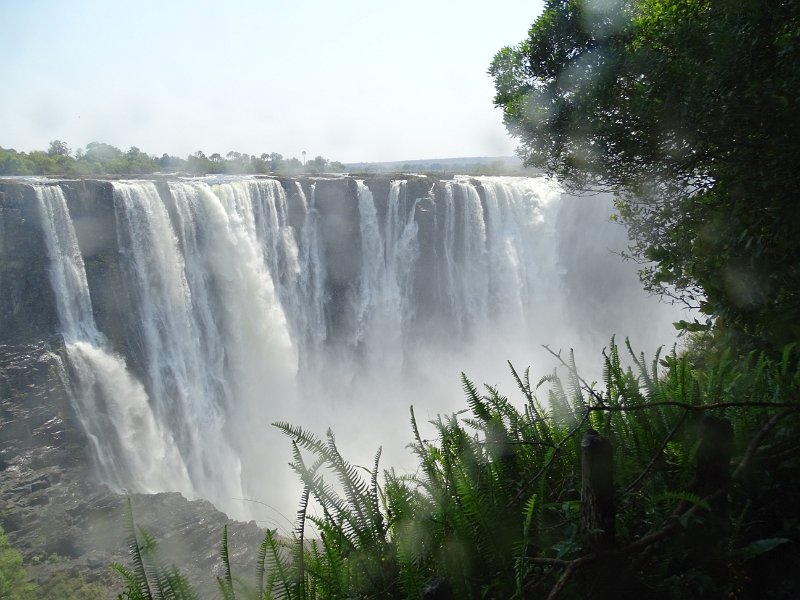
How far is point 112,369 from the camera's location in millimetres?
17375

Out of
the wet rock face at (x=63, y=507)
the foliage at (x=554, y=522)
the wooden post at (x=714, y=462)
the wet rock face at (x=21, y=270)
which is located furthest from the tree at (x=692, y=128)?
the wet rock face at (x=21, y=270)

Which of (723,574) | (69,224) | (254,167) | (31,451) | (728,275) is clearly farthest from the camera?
(254,167)

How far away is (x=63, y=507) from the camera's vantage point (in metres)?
14.6

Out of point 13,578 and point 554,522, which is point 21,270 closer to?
point 13,578

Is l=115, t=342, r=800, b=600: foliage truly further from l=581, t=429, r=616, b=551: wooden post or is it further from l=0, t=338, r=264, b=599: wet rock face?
l=0, t=338, r=264, b=599: wet rock face

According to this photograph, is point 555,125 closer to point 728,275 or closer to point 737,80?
point 737,80

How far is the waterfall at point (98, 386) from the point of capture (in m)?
16.8

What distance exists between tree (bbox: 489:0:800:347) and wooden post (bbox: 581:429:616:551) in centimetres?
213

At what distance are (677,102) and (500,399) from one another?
10.2 feet

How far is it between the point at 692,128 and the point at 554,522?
3322 millimetres

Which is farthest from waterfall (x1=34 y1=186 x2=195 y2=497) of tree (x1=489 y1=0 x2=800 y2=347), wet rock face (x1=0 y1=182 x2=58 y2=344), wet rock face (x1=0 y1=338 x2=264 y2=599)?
tree (x1=489 y1=0 x2=800 y2=347)

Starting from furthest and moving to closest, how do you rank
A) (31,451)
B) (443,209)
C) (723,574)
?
(443,209), (31,451), (723,574)

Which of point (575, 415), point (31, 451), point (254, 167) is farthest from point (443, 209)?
point (254, 167)

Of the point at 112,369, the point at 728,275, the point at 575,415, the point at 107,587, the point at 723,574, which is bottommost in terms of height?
the point at 107,587
